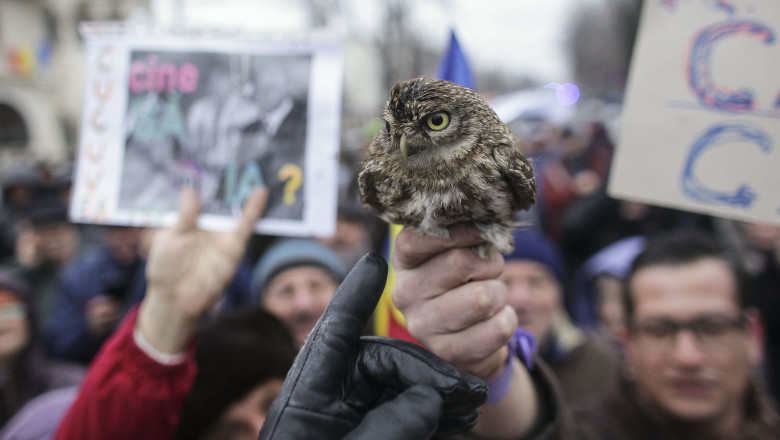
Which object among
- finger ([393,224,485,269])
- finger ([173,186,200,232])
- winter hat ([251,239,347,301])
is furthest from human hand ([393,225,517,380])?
winter hat ([251,239,347,301])

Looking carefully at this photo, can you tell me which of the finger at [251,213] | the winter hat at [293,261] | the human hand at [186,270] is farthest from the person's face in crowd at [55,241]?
the finger at [251,213]

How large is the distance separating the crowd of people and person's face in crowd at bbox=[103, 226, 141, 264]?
0.05 feet

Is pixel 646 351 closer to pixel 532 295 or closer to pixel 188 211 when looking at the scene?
pixel 532 295

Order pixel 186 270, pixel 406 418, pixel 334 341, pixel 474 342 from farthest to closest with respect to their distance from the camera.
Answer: pixel 186 270, pixel 474 342, pixel 334 341, pixel 406 418

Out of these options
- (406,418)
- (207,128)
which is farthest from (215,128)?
(406,418)

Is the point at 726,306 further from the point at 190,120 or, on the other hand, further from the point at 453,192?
the point at 190,120

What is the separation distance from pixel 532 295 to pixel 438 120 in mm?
2007

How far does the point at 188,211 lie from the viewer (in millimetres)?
2092

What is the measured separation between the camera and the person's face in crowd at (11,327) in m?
2.38

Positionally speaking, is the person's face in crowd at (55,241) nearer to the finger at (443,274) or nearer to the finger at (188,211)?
the finger at (188,211)

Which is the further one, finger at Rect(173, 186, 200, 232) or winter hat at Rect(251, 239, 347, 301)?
winter hat at Rect(251, 239, 347, 301)

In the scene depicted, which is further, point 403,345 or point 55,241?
point 55,241

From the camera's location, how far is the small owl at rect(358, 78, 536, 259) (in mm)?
1214

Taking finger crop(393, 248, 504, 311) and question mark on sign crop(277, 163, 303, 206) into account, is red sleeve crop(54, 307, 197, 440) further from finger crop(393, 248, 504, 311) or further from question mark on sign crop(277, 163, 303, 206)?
finger crop(393, 248, 504, 311)
